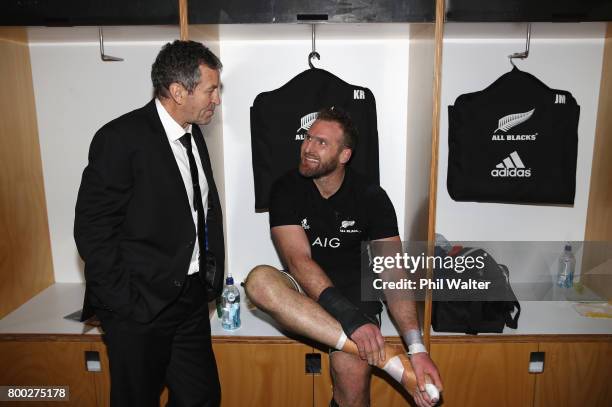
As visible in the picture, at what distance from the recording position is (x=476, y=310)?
227cm

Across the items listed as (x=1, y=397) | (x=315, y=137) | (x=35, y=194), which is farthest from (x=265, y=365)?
(x=35, y=194)

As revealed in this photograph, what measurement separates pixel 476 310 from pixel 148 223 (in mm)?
1405

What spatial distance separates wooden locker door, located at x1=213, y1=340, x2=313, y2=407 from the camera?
89.0 inches

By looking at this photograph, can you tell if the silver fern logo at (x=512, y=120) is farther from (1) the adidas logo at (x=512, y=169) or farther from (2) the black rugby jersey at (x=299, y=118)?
(2) the black rugby jersey at (x=299, y=118)

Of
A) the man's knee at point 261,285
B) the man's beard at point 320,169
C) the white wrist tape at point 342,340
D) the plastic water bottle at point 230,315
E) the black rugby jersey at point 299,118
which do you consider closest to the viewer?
the white wrist tape at point 342,340

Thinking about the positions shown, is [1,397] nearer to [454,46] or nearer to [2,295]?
[2,295]

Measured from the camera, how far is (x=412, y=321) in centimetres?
202

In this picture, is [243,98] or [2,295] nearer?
[2,295]

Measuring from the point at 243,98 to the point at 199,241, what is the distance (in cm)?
102

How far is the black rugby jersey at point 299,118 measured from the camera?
2492 mm

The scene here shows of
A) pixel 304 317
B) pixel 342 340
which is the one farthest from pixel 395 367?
pixel 304 317

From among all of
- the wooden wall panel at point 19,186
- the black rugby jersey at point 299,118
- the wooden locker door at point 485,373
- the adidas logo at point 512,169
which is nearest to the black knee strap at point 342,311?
the wooden locker door at point 485,373

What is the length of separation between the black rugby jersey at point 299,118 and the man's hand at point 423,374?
922 mm

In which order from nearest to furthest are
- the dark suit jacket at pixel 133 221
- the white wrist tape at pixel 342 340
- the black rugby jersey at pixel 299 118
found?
the dark suit jacket at pixel 133 221 < the white wrist tape at pixel 342 340 < the black rugby jersey at pixel 299 118
